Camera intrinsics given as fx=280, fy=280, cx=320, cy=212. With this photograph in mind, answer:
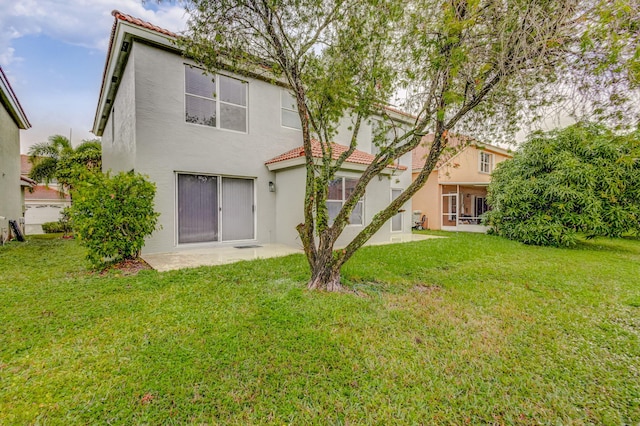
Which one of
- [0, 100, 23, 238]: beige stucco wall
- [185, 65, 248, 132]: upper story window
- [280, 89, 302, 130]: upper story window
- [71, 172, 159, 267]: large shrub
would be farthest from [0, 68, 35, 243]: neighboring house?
[280, 89, 302, 130]: upper story window

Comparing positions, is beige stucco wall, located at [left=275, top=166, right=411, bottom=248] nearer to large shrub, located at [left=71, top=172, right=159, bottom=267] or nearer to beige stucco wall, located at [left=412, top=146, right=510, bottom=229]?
large shrub, located at [left=71, top=172, right=159, bottom=267]

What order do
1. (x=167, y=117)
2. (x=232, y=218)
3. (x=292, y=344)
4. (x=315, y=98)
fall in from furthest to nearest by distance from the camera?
(x=232, y=218)
(x=167, y=117)
(x=315, y=98)
(x=292, y=344)

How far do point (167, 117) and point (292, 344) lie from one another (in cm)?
900

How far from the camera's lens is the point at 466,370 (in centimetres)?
328

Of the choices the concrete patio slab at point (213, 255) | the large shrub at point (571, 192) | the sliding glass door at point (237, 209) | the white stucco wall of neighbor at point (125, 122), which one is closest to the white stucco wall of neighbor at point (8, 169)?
the white stucco wall of neighbor at point (125, 122)

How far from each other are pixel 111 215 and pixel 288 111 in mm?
7929

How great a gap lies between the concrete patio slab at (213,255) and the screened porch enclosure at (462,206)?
1465 centimetres

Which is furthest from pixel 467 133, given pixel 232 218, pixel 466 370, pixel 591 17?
pixel 232 218

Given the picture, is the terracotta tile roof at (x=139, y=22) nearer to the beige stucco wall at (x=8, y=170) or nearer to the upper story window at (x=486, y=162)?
the beige stucco wall at (x=8, y=170)

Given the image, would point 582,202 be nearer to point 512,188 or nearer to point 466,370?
point 512,188

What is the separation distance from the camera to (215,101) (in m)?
10.4

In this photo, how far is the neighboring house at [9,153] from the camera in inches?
492

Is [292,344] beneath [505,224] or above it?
beneath

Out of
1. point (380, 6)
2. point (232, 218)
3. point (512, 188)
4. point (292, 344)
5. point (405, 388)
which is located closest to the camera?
point (405, 388)
